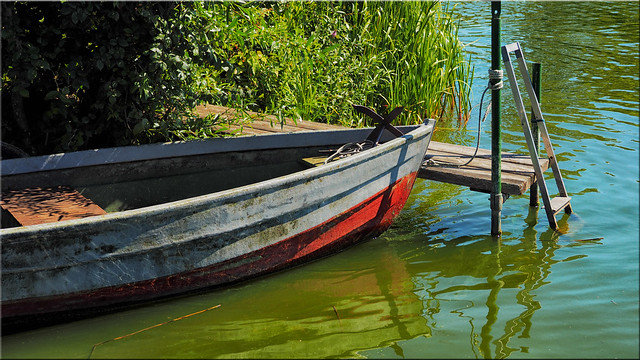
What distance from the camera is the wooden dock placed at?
5289mm

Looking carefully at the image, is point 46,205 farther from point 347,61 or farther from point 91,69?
point 347,61

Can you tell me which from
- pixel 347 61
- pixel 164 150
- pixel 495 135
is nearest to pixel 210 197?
pixel 164 150

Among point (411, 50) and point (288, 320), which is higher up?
point (411, 50)

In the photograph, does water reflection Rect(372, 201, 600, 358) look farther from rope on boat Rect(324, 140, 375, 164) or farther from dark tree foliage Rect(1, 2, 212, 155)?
dark tree foliage Rect(1, 2, 212, 155)

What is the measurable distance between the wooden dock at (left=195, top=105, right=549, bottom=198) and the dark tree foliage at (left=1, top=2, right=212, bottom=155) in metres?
0.79

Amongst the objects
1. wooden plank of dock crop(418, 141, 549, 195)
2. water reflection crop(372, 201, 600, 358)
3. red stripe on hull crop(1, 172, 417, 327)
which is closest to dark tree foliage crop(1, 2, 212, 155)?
red stripe on hull crop(1, 172, 417, 327)

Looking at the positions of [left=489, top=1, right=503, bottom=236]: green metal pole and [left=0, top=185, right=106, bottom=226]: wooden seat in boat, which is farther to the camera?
[left=489, top=1, right=503, bottom=236]: green metal pole

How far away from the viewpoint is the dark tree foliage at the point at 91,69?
4.80 meters

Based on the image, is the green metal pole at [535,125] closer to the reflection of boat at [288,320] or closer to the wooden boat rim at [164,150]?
the wooden boat rim at [164,150]

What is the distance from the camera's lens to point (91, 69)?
5102 millimetres

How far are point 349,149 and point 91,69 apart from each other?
6.57 ft

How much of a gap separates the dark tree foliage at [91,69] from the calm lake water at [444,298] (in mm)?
1603

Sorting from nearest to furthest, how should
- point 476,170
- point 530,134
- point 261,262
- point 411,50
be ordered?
point 261,262
point 530,134
point 476,170
point 411,50

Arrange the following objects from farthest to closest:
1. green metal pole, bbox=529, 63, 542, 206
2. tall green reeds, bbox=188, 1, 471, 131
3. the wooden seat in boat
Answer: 1. tall green reeds, bbox=188, 1, 471, 131
2. green metal pole, bbox=529, 63, 542, 206
3. the wooden seat in boat
